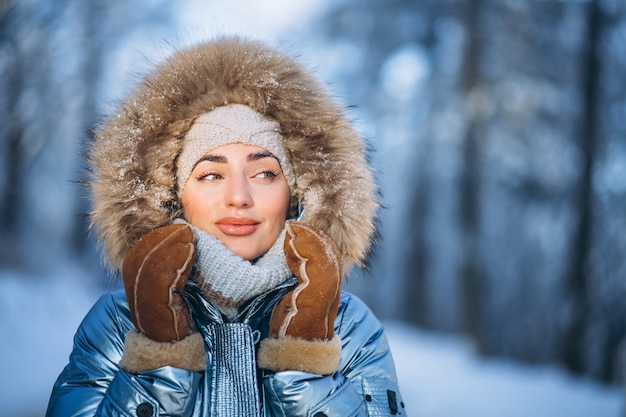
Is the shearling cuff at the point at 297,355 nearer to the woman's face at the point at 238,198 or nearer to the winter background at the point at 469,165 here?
the woman's face at the point at 238,198

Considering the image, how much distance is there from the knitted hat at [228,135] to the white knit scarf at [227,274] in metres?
0.32

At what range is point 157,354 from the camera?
1669 millimetres

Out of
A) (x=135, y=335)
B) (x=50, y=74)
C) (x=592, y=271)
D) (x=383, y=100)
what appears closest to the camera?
(x=135, y=335)

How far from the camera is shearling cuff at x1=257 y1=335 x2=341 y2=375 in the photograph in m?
1.76

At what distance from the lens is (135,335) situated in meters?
1.72

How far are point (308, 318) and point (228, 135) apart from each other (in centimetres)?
77

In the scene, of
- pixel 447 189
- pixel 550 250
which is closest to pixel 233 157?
pixel 550 250

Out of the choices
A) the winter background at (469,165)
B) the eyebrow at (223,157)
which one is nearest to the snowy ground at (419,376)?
the winter background at (469,165)

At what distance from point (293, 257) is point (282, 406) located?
1.63 feet

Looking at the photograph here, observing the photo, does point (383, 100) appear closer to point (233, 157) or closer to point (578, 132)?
point (578, 132)

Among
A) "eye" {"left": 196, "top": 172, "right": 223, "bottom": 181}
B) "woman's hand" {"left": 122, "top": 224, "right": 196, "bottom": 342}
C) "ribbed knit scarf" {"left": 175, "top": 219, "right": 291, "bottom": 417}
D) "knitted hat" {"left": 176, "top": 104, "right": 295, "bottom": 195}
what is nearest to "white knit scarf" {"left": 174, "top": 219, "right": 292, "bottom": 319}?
"ribbed knit scarf" {"left": 175, "top": 219, "right": 291, "bottom": 417}

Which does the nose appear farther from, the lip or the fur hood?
the fur hood

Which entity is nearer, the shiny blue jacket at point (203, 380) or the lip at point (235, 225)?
the shiny blue jacket at point (203, 380)

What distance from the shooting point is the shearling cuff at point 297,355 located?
5.78 ft
